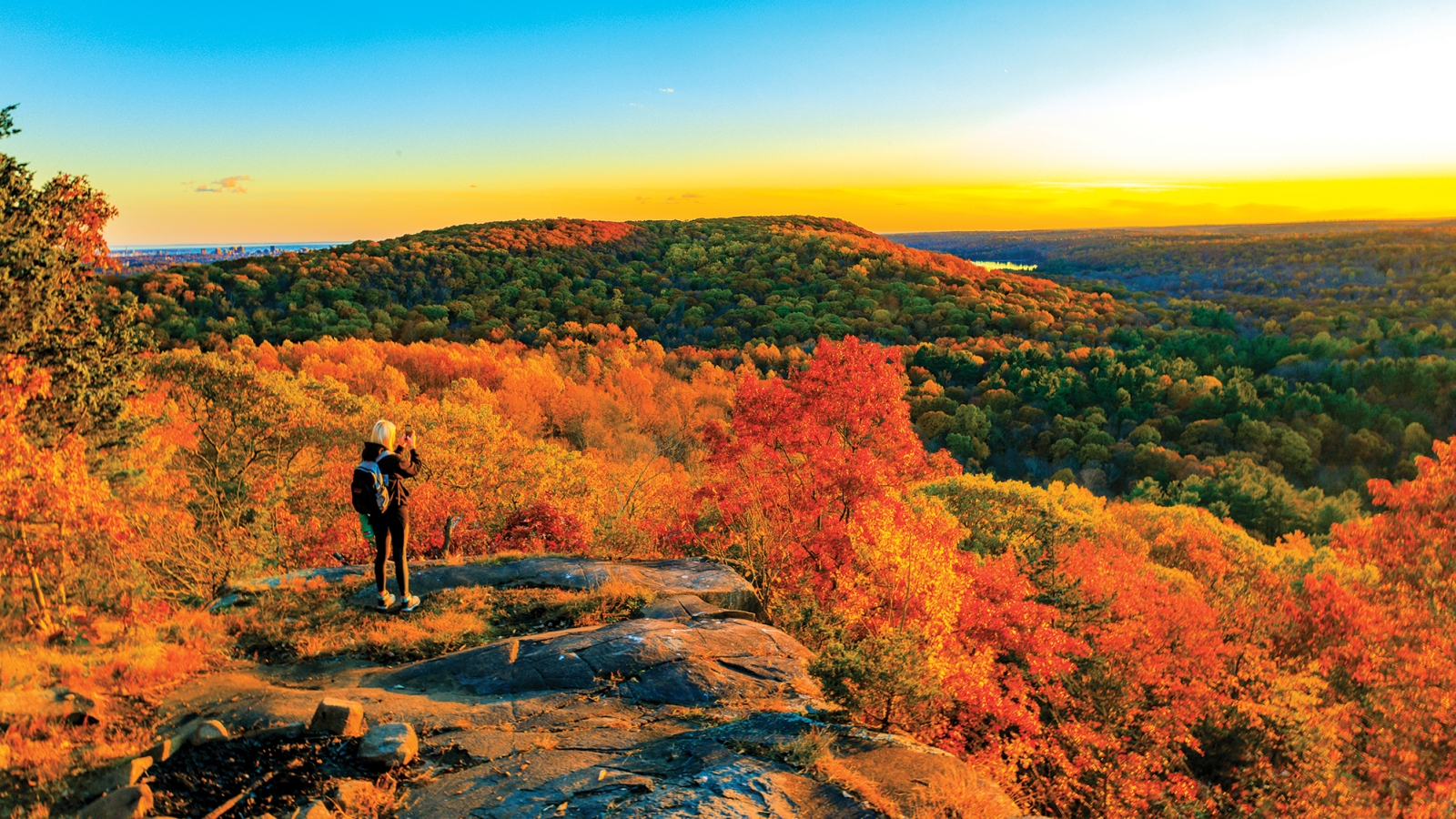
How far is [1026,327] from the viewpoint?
102m

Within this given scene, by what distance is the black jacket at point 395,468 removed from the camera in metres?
9.58

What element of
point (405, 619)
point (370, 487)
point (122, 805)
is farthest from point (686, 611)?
point (122, 805)

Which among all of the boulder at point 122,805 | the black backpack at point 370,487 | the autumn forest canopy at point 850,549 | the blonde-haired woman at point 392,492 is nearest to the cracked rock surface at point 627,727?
the autumn forest canopy at point 850,549

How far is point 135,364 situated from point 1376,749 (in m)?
36.6

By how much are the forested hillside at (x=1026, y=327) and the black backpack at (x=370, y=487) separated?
13013mm

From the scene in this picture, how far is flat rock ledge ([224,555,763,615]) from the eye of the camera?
1297 cm

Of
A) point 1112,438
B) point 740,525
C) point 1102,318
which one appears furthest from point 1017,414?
point 740,525

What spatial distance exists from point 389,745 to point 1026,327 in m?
108

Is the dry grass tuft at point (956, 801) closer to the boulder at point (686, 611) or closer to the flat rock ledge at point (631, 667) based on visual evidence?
the flat rock ledge at point (631, 667)

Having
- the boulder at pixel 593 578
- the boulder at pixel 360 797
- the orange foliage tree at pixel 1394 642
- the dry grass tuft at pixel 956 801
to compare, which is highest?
the boulder at pixel 360 797

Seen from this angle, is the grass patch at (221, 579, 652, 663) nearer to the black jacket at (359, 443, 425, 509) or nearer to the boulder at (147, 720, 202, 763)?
the black jacket at (359, 443, 425, 509)

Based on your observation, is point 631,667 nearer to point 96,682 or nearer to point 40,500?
point 96,682

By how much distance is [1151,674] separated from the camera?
22094 mm

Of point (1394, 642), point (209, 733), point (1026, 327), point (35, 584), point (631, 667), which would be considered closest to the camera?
point (209, 733)
